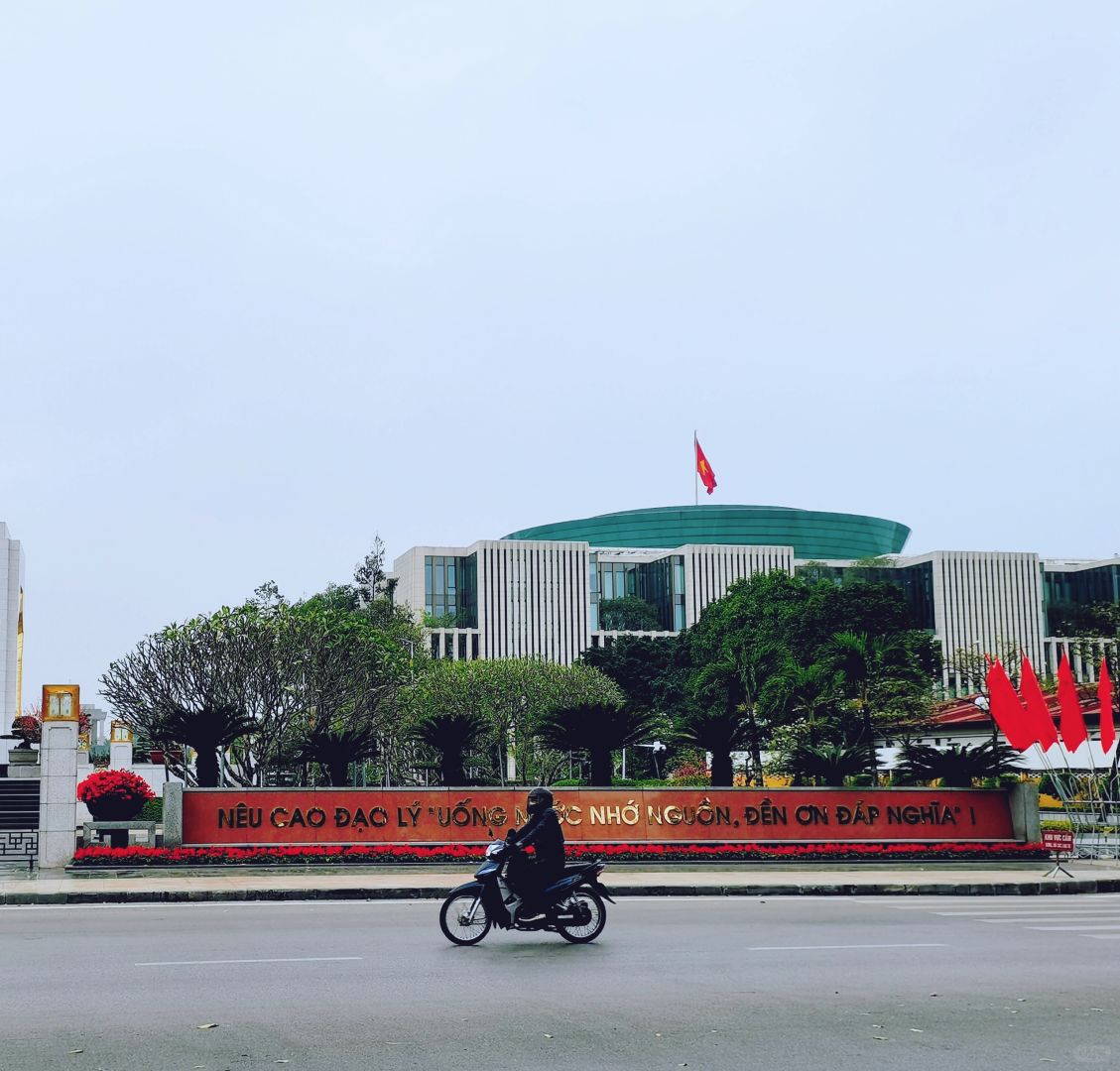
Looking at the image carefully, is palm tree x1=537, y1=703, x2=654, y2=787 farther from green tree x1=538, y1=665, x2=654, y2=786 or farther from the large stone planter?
the large stone planter

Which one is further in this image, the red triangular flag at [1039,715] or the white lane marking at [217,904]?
the red triangular flag at [1039,715]

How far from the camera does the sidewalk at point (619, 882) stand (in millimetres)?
21188

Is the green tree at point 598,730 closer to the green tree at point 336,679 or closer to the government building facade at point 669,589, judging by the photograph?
the green tree at point 336,679

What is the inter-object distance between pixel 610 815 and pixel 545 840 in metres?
12.9

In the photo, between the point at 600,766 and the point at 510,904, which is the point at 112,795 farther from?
the point at 510,904

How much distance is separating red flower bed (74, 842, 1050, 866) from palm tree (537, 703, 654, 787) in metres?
3.57

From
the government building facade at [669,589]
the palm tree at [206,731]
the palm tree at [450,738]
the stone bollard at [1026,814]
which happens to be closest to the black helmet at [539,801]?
the palm tree at [206,731]

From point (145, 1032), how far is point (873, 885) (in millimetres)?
15777

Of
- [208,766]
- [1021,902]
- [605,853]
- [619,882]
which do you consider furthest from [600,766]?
[1021,902]

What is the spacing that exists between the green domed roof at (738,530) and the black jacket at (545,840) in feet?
434

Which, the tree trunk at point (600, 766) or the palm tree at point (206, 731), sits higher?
the palm tree at point (206, 731)

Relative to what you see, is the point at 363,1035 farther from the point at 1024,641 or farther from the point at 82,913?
the point at 1024,641

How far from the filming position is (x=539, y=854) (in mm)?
14961

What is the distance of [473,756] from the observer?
57000 mm
